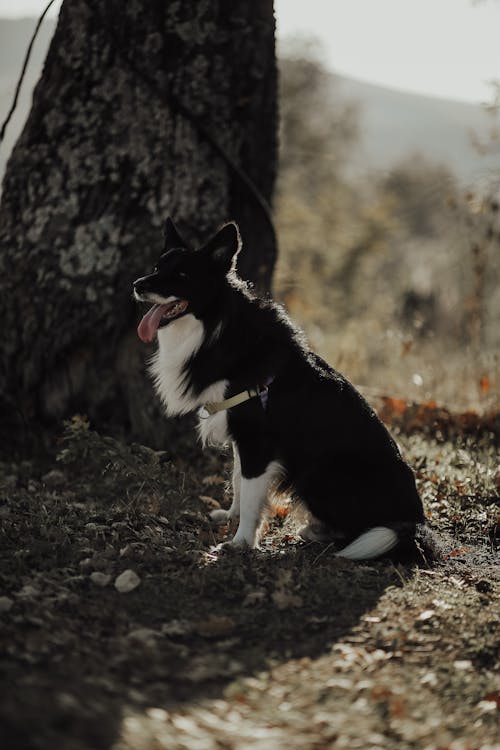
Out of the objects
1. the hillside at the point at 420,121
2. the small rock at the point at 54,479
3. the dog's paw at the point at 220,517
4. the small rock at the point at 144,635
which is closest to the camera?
the small rock at the point at 144,635

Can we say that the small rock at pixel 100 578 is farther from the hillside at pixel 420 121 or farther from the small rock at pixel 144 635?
the hillside at pixel 420 121

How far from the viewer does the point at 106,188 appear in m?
5.82

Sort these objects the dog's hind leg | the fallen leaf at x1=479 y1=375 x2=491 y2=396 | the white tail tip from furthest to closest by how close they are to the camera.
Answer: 1. the fallen leaf at x1=479 y1=375 x2=491 y2=396
2. the dog's hind leg
3. the white tail tip

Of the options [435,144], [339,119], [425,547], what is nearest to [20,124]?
[425,547]

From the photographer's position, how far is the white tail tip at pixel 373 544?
415cm

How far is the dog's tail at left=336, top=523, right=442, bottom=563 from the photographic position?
13.6ft

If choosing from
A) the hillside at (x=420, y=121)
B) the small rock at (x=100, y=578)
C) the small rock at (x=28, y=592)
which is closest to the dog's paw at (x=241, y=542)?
the small rock at (x=100, y=578)

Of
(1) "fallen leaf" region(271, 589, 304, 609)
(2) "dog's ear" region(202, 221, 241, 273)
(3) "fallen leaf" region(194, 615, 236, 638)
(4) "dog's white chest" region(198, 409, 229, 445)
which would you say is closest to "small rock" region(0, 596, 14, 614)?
(3) "fallen leaf" region(194, 615, 236, 638)

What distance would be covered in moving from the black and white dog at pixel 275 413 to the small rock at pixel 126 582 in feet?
2.60

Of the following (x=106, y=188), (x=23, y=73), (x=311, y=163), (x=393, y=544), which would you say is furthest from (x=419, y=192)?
(x=311, y=163)

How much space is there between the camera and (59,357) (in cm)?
580

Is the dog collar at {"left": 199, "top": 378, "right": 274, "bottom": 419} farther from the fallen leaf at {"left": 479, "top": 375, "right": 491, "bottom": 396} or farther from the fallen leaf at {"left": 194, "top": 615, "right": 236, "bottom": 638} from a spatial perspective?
the fallen leaf at {"left": 479, "top": 375, "right": 491, "bottom": 396}

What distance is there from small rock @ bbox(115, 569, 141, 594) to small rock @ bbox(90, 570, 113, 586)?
52mm

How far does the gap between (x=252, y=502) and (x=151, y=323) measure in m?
1.18
